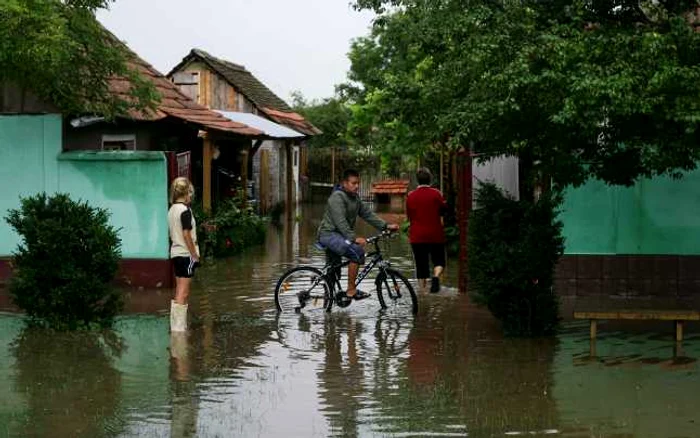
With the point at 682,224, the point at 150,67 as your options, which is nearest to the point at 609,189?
the point at 682,224

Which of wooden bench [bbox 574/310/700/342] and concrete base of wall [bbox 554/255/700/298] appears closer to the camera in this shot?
wooden bench [bbox 574/310/700/342]

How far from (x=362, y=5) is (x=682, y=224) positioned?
4877 millimetres

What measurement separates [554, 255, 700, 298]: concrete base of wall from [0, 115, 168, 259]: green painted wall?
552 cm

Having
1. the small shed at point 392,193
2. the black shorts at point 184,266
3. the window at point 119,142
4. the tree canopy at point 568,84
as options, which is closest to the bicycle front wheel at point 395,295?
the tree canopy at point 568,84

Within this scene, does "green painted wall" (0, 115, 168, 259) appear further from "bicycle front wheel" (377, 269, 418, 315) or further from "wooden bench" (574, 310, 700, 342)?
"wooden bench" (574, 310, 700, 342)

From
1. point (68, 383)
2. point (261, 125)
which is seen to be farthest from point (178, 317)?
point (261, 125)

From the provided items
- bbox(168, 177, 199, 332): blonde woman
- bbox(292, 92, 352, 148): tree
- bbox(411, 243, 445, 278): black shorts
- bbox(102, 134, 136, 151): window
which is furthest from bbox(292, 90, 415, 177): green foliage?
bbox(168, 177, 199, 332): blonde woman

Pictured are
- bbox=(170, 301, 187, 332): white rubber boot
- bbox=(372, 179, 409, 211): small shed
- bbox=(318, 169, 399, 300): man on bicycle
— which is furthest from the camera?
bbox=(372, 179, 409, 211): small shed

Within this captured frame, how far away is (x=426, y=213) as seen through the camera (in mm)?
15570

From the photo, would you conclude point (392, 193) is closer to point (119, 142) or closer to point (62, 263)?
point (119, 142)

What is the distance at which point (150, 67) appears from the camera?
2270 cm

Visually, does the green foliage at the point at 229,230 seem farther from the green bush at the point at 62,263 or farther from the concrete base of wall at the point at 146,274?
the green bush at the point at 62,263

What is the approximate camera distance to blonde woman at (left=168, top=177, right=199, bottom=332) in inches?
480

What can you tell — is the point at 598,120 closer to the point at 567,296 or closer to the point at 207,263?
the point at 567,296
